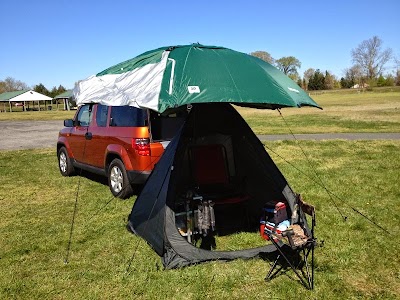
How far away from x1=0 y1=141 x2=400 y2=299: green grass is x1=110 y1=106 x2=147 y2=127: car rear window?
144 centimetres

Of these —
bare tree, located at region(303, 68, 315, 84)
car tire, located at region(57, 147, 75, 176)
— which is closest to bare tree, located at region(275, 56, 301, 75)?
bare tree, located at region(303, 68, 315, 84)

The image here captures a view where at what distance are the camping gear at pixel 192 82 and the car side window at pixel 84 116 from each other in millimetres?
3285

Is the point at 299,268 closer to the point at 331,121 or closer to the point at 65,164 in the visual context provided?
the point at 65,164

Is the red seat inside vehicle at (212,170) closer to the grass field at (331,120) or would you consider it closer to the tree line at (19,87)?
the grass field at (331,120)

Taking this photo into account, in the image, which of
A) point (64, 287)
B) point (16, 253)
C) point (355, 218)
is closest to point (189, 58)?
point (64, 287)

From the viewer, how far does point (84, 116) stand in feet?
27.4

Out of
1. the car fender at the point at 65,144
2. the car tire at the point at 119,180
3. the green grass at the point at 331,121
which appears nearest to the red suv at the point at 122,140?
the car tire at the point at 119,180

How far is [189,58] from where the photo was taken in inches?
166

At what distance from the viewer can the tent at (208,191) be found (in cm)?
451

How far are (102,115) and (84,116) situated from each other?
1033 mm

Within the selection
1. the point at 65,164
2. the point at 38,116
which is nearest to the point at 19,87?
the point at 38,116

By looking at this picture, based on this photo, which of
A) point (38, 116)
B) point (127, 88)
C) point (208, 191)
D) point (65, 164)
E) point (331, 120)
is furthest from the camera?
point (38, 116)

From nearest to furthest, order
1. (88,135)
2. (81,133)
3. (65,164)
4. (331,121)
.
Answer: (88,135), (81,133), (65,164), (331,121)

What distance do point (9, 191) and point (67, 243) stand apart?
3.70m
